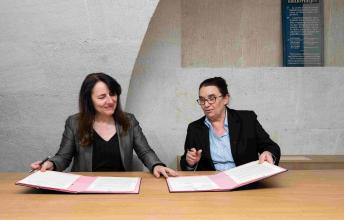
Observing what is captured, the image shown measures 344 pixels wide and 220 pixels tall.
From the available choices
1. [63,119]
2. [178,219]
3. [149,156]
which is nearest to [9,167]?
[63,119]

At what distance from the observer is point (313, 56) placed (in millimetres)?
3371

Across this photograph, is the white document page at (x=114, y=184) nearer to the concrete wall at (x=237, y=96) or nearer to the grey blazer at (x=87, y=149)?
the grey blazer at (x=87, y=149)

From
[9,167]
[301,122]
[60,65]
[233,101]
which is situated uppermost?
[60,65]

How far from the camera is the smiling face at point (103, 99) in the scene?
7.34 ft

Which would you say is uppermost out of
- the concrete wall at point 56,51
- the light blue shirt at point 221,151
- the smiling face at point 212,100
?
the concrete wall at point 56,51

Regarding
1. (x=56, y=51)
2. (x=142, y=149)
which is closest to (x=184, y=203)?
(x=142, y=149)

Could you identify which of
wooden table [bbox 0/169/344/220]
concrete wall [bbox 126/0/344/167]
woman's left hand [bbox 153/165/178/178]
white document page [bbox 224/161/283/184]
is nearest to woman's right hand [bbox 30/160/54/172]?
wooden table [bbox 0/169/344/220]

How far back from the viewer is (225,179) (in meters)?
1.57

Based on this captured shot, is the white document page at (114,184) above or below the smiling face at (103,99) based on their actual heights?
below

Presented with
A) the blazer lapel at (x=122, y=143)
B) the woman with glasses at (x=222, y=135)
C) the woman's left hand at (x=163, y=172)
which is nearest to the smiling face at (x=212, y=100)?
the woman with glasses at (x=222, y=135)

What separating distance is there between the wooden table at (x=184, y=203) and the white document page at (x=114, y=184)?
0.05 m

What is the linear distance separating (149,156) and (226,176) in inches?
23.5

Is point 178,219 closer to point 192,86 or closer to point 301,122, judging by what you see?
point 192,86

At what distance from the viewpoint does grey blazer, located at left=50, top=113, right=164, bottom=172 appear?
2.18 meters
